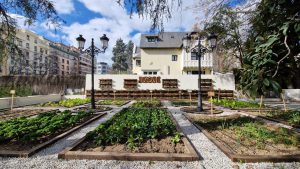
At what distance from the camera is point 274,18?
9.96 feet

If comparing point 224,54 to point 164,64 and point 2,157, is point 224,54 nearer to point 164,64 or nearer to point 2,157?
point 164,64

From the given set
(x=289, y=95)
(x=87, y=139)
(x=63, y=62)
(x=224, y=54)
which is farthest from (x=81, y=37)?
(x=63, y=62)

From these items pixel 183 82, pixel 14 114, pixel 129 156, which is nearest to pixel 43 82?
pixel 14 114

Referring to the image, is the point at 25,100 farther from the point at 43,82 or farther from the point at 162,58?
the point at 162,58

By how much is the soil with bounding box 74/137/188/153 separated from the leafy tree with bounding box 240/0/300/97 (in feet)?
6.03

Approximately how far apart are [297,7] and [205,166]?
8.60 feet

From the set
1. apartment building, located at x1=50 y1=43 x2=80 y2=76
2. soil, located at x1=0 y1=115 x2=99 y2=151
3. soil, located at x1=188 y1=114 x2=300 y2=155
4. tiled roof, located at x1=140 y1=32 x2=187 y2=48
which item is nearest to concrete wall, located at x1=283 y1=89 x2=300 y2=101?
tiled roof, located at x1=140 y1=32 x2=187 y2=48

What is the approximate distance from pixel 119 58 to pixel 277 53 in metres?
56.9

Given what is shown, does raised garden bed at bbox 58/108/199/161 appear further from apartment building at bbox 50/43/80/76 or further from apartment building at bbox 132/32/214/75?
apartment building at bbox 50/43/80/76

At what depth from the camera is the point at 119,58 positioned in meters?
58.5

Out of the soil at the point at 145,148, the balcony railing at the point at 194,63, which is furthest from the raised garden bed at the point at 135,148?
the balcony railing at the point at 194,63

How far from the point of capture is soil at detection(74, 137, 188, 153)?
3938 millimetres

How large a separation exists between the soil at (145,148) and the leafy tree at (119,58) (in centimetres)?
5379

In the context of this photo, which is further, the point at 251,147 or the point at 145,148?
the point at 251,147
